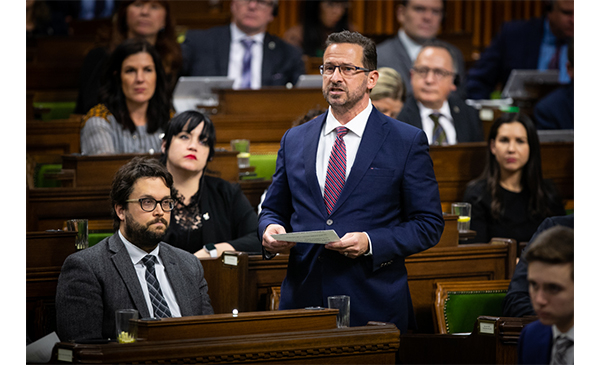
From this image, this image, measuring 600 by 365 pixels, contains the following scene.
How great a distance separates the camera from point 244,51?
4.43 m

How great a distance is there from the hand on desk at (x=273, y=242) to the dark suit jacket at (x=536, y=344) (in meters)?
0.65

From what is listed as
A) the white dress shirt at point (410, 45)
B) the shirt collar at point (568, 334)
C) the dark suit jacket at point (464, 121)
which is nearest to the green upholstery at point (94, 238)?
the shirt collar at point (568, 334)

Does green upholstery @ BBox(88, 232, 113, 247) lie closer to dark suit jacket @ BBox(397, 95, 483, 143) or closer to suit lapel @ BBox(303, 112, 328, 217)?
suit lapel @ BBox(303, 112, 328, 217)

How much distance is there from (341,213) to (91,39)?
129 inches

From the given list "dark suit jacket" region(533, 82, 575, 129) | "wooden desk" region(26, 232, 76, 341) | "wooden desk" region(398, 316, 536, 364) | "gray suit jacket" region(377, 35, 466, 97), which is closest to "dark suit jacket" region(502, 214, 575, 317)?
"wooden desk" region(398, 316, 536, 364)

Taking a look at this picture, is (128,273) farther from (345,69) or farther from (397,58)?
(397,58)

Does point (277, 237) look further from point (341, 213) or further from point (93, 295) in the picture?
point (93, 295)

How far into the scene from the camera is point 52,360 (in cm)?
168

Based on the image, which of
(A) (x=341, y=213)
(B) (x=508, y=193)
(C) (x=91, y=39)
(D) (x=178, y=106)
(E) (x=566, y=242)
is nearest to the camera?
(E) (x=566, y=242)

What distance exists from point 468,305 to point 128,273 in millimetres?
1113

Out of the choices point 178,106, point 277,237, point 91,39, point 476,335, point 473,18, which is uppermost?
point 473,18

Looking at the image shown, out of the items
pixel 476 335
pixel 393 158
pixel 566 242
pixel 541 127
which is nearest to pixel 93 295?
pixel 393 158

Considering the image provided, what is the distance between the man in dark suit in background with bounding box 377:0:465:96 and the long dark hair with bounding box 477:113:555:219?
1.15 meters

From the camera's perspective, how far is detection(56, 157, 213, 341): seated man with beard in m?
2.00
